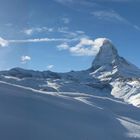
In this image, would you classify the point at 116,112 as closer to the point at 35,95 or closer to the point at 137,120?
the point at 137,120

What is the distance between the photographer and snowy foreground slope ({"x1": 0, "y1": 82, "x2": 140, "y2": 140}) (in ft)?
56.1

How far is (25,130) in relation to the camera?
17.0m

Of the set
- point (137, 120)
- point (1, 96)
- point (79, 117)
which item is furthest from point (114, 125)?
point (1, 96)

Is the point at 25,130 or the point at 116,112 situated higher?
the point at 116,112

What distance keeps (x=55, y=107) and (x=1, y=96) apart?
7.88 feet

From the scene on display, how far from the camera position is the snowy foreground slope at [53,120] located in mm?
17109

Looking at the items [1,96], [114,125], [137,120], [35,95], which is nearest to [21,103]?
[1,96]

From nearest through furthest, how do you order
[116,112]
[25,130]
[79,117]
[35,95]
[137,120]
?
[25,130] < [79,117] < [35,95] < [137,120] < [116,112]

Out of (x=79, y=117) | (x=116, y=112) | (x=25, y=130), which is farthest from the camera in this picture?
(x=116, y=112)

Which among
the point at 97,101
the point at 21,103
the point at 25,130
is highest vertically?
the point at 97,101

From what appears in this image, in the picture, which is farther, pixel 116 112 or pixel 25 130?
pixel 116 112

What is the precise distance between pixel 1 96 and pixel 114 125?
495 centimetres

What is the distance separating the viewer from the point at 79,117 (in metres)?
20.3

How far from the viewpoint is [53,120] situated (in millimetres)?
18750
